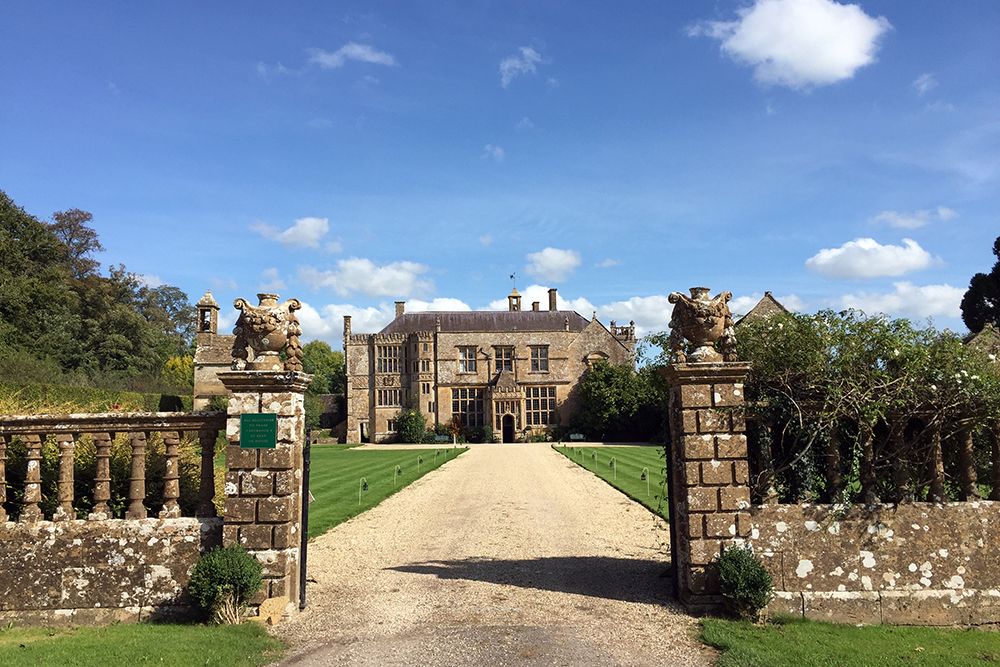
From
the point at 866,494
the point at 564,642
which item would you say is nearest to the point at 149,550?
the point at 564,642

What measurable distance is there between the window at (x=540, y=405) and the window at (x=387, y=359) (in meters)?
9.98

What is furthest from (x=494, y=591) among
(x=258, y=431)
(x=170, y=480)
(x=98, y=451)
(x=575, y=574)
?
(x=98, y=451)

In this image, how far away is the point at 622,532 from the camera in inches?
444

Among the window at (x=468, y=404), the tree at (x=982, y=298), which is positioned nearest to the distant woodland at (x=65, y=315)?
the window at (x=468, y=404)

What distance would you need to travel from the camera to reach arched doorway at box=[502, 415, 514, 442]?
4800 cm

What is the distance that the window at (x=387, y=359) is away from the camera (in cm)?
Result: 4984

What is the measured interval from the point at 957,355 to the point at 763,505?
2.38m

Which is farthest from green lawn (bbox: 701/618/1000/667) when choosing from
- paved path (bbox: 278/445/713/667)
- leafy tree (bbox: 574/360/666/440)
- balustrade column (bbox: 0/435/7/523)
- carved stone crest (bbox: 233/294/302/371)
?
leafy tree (bbox: 574/360/666/440)

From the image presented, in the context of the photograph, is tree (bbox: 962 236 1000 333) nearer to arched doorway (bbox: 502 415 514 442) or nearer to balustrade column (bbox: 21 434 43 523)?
arched doorway (bbox: 502 415 514 442)

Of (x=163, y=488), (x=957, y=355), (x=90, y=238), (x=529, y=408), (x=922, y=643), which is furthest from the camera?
(x=90, y=238)

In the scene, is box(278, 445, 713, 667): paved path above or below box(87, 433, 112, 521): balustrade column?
below

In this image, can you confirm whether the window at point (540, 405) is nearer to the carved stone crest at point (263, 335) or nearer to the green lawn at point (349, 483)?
the green lawn at point (349, 483)

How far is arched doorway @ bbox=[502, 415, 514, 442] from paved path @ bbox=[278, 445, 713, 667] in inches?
1332

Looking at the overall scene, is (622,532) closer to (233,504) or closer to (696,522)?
(696,522)
